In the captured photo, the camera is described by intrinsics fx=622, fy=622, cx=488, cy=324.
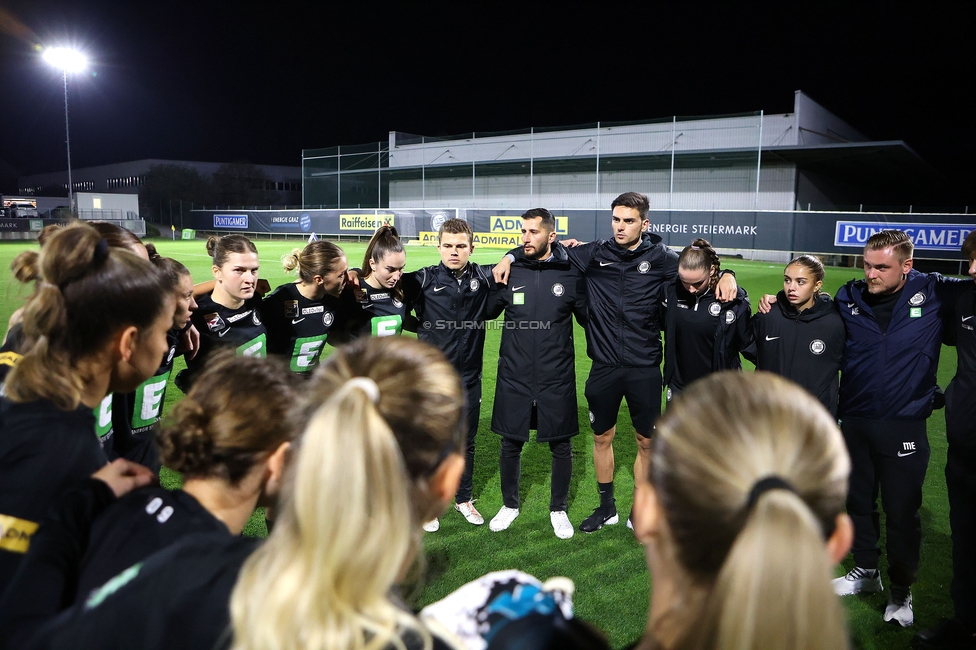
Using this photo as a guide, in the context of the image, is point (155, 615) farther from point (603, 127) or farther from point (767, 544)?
point (603, 127)

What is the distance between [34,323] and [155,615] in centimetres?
117

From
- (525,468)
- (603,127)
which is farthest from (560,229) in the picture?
(525,468)

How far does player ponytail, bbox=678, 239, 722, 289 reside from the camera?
448cm

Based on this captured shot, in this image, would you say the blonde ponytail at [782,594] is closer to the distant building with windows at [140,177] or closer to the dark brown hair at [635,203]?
the dark brown hair at [635,203]

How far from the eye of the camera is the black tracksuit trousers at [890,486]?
3.64 meters

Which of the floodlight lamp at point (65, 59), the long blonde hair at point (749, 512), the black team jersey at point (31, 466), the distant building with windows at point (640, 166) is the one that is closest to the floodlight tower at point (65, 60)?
the floodlight lamp at point (65, 59)

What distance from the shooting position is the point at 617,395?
15.9 ft

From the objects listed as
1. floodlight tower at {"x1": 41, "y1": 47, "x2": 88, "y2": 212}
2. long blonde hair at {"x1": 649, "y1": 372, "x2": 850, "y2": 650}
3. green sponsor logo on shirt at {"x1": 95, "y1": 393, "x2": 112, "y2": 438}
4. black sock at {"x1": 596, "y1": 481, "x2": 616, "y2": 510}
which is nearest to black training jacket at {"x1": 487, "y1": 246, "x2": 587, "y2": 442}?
black sock at {"x1": 596, "y1": 481, "x2": 616, "y2": 510}

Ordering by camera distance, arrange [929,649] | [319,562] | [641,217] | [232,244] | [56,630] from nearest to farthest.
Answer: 1. [319,562]
2. [56,630]
3. [929,649]
4. [232,244]
5. [641,217]

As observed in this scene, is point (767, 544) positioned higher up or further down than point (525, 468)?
higher up

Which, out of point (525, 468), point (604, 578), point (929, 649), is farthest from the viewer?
point (525, 468)

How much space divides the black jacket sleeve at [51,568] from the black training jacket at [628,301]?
12.2 feet

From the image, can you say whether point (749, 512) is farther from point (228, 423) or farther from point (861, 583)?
point (861, 583)

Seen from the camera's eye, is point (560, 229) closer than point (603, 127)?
Yes
